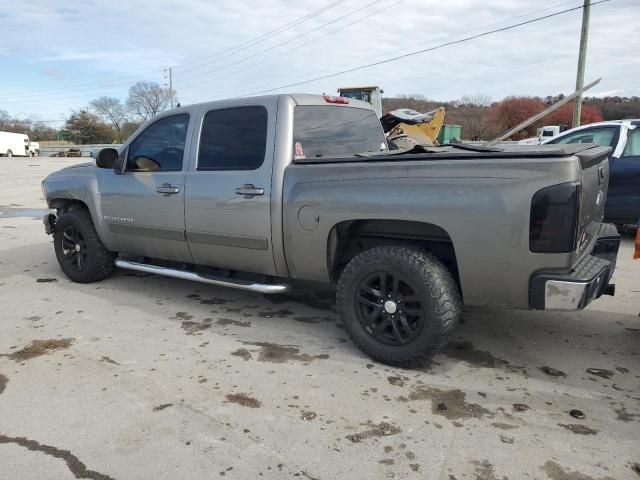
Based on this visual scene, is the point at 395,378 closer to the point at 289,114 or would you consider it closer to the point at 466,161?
the point at 466,161

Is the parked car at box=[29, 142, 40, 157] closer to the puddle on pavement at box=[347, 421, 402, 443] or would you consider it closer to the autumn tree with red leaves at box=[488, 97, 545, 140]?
the autumn tree with red leaves at box=[488, 97, 545, 140]

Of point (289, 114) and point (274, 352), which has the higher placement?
point (289, 114)

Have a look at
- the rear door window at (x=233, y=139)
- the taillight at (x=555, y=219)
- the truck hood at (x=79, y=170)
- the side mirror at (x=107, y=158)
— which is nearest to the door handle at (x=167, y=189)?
the rear door window at (x=233, y=139)

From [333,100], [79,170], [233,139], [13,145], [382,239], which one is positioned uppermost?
[13,145]

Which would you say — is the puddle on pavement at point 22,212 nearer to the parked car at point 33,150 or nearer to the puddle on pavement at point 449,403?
the puddle on pavement at point 449,403

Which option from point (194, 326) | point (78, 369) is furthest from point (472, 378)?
point (78, 369)

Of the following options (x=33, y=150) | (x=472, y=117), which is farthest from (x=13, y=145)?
(x=472, y=117)

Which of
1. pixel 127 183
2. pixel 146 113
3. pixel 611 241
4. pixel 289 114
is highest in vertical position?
pixel 146 113

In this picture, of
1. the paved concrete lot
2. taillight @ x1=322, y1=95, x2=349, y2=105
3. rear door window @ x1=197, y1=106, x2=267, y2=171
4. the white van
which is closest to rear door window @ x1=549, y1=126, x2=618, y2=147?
the paved concrete lot

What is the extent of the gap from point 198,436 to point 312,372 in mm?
963

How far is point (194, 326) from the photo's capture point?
434cm

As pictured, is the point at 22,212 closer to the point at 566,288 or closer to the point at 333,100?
the point at 333,100

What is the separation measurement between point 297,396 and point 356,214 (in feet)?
4.16

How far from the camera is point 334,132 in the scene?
4.41m
